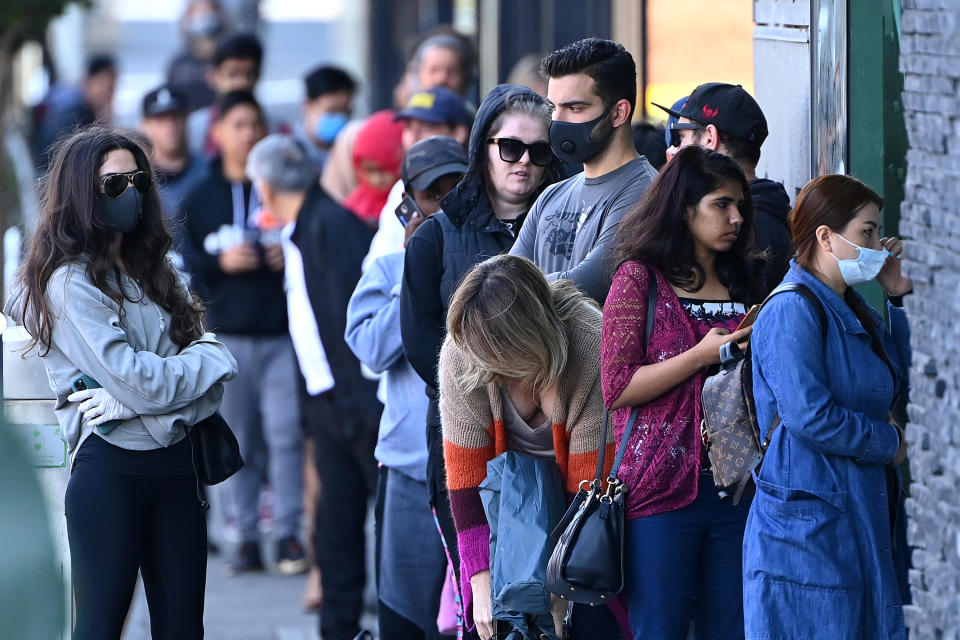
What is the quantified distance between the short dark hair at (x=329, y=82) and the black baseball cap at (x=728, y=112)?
5.65 metres

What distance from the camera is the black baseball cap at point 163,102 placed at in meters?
9.51

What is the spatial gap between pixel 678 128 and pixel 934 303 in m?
1.57

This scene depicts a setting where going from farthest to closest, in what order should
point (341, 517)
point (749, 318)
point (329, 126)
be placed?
1. point (329, 126)
2. point (341, 517)
3. point (749, 318)

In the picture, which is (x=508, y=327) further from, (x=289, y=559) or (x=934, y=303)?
(x=289, y=559)

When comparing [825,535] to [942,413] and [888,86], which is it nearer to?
[942,413]

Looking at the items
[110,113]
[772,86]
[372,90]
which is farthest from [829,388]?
Result: [372,90]

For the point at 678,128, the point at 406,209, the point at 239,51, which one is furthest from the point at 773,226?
the point at 239,51

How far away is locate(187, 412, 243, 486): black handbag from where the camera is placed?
15.4 feet

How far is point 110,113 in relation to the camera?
1370cm

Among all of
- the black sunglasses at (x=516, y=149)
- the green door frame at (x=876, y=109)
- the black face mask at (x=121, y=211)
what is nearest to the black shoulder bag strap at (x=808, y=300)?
the green door frame at (x=876, y=109)

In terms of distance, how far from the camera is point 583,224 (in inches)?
179

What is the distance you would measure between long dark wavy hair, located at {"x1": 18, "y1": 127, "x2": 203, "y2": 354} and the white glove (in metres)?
0.18

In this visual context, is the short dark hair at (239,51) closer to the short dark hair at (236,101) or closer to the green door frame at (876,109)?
the short dark hair at (236,101)

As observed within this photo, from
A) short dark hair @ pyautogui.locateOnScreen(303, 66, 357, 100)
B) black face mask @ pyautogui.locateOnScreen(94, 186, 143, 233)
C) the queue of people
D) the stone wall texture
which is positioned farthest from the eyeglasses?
short dark hair @ pyautogui.locateOnScreen(303, 66, 357, 100)
